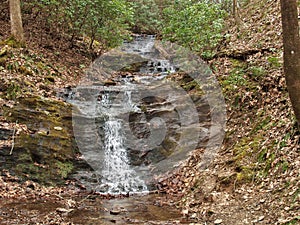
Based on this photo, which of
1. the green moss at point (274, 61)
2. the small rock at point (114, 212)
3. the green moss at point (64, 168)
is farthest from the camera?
the green moss at point (64, 168)

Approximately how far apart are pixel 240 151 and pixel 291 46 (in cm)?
321

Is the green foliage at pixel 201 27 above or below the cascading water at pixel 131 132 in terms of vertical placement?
above

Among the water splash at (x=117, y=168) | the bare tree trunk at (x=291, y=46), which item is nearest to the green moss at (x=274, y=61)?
the bare tree trunk at (x=291, y=46)

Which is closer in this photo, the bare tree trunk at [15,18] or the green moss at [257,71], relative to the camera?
the green moss at [257,71]

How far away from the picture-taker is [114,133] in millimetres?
10977

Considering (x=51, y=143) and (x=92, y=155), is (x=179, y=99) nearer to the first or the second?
(x=92, y=155)

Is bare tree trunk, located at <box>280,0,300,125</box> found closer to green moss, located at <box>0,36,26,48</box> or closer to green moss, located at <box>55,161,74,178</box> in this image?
green moss, located at <box>55,161,74,178</box>

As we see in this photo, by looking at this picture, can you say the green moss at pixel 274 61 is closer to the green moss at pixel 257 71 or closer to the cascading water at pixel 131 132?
the green moss at pixel 257 71

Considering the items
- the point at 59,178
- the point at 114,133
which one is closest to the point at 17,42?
the point at 114,133

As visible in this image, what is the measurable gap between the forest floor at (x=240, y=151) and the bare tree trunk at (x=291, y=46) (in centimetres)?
133

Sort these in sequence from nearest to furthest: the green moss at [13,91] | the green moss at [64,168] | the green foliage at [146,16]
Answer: the green moss at [64,168]
the green moss at [13,91]
the green foliage at [146,16]

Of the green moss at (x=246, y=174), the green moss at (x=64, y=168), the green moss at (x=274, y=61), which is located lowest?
the green moss at (x=64, y=168)

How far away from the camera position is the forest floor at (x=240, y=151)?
220 inches

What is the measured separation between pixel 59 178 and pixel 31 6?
10.5m
